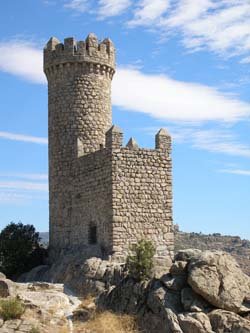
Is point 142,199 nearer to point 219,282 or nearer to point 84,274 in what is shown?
point 84,274

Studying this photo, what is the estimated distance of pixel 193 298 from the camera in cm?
Result: 1919

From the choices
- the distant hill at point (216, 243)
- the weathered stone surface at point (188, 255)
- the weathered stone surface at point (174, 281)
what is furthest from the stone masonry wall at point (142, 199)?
the distant hill at point (216, 243)

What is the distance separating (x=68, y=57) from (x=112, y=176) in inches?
272

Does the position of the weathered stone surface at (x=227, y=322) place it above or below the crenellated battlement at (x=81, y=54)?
below

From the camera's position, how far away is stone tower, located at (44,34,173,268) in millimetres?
24922

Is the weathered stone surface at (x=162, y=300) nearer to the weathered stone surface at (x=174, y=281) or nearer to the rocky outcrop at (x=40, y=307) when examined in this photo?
the weathered stone surface at (x=174, y=281)

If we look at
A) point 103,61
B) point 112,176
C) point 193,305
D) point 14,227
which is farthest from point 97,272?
point 103,61

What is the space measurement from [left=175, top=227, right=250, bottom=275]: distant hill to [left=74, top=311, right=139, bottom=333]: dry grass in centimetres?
3987

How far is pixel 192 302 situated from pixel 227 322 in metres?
1.32

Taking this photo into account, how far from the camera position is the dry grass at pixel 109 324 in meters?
18.6

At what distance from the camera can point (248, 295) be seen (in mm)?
19516

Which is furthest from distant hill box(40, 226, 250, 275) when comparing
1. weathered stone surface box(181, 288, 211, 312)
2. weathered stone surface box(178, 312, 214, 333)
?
weathered stone surface box(178, 312, 214, 333)

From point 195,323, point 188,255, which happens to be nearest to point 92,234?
point 188,255

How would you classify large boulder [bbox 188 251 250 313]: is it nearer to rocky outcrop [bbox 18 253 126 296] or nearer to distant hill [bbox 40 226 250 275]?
rocky outcrop [bbox 18 253 126 296]
